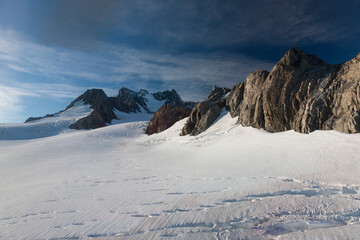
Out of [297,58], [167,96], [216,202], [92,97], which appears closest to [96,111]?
[92,97]

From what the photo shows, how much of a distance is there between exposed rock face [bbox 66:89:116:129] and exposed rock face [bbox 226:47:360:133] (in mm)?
43719

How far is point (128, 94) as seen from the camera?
12238cm

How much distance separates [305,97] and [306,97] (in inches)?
2.3

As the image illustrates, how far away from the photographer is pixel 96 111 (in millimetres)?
55312

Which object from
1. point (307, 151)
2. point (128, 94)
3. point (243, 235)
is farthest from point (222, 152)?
point (128, 94)

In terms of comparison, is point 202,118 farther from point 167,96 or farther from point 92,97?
point 167,96

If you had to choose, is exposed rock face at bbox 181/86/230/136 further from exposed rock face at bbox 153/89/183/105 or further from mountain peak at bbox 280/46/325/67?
exposed rock face at bbox 153/89/183/105

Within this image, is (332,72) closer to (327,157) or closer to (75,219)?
(327,157)

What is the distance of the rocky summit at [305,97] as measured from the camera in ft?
29.5

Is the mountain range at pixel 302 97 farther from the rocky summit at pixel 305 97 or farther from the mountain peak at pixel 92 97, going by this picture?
the mountain peak at pixel 92 97

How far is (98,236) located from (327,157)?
26.8ft

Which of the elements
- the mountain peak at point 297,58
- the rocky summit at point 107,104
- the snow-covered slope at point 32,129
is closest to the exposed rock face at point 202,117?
the mountain peak at point 297,58

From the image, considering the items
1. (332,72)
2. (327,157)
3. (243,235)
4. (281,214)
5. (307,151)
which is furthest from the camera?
(332,72)

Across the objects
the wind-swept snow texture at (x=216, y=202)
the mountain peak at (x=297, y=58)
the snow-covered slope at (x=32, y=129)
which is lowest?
the wind-swept snow texture at (x=216, y=202)
